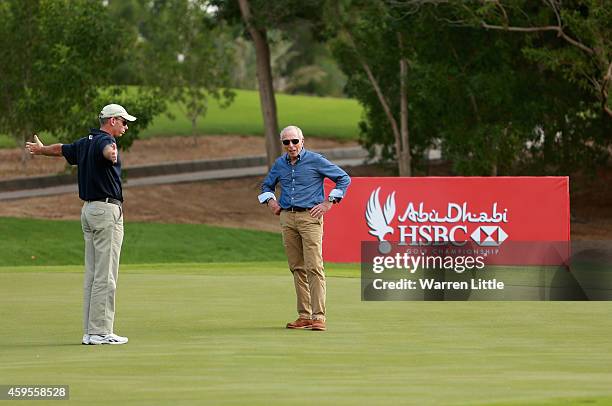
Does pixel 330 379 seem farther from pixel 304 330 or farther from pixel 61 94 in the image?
pixel 61 94

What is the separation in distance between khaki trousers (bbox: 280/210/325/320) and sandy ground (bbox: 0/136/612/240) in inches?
1201

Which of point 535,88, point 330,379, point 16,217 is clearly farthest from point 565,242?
point 16,217

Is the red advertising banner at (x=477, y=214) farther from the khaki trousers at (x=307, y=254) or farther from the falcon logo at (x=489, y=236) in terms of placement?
the khaki trousers at (x=307, y=254)

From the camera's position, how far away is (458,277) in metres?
18.9

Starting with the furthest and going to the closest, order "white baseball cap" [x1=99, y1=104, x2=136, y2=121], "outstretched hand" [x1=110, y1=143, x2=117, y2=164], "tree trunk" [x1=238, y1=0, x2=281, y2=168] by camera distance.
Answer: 1. "tree trunk" [x1=238, y1=0, x2=281, y2=168]
2. "white baseball cap" [x1=99, y1=104, x2=136, y2=121]
3. "outstretched hand" [x1=110, y1=143, x2=117, y2=164]

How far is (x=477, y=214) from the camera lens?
69.5 ft

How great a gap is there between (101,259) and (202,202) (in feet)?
122

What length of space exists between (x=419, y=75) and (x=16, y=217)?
40.7 feet

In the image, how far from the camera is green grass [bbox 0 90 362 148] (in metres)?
65.6

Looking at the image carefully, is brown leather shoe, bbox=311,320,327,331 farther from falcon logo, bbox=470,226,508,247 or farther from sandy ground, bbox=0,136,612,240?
sandy ground, bbox=0,136,612,240

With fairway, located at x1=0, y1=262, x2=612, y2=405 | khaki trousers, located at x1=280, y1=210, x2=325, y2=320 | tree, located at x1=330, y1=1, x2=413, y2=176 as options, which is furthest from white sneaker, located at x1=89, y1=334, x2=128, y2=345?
tree, located at x1=330, y1=1, x2=413, y2=176

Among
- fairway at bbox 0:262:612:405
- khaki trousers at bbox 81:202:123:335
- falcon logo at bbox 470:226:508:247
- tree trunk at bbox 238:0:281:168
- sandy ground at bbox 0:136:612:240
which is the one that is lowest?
fairway at bbox 0:262:612:405

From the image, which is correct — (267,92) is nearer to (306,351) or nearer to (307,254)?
(307,254)

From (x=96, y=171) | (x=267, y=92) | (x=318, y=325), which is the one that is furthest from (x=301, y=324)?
(x=267, y=92)
